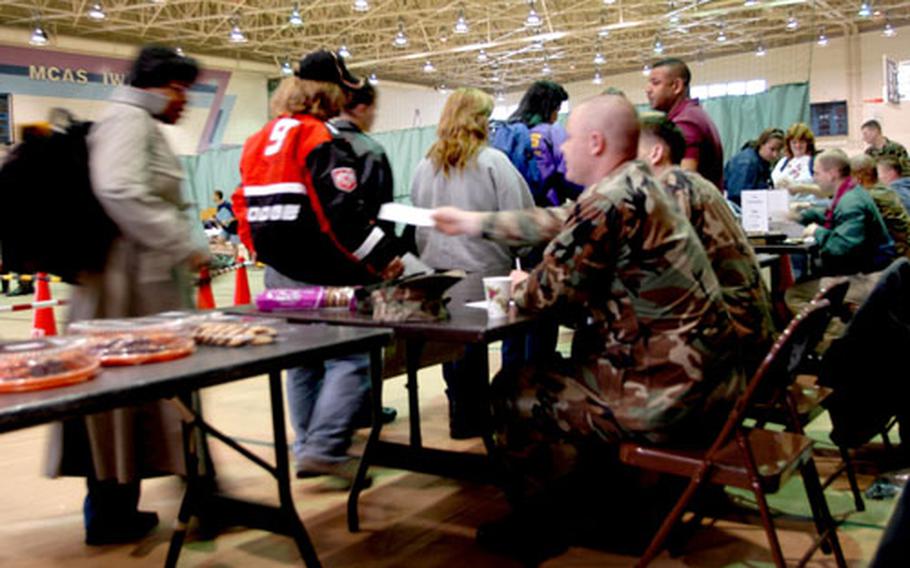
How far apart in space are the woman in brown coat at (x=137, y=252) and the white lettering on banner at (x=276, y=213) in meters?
0.29

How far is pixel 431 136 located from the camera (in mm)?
13312

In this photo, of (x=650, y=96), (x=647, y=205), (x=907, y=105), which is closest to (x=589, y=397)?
(x=647, y=205)

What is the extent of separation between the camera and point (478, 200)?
3656 millimetres

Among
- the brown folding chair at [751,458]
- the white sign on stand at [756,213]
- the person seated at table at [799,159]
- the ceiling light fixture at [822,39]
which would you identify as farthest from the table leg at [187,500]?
the ceiling light fixture at [822,39]

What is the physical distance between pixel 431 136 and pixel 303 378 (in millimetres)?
10239

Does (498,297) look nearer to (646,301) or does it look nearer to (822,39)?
(646,301)

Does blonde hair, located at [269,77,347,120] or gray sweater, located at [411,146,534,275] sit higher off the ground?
blonde hair, located at [269,77,347,120]

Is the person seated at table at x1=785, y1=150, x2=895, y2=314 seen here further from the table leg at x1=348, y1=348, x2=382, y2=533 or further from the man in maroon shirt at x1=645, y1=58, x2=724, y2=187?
the table leg at x1=348, y1=348, x2=382, y2=533

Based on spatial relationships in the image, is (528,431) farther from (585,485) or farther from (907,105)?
(907,105)

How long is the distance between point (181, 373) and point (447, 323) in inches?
34.1

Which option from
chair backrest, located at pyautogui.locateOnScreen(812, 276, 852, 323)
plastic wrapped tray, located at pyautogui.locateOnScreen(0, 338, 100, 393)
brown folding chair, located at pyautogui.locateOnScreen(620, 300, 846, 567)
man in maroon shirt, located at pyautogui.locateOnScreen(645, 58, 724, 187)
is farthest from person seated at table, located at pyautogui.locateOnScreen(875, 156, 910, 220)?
plastic wrapped tray, located at pyautogui.locateOnScreen(0, 338, 100, 393)

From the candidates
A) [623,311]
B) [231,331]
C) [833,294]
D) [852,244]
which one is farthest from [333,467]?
[852,244]

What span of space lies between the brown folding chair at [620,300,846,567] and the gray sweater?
1.54 m

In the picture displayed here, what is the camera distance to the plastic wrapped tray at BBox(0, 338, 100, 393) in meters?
1.59
